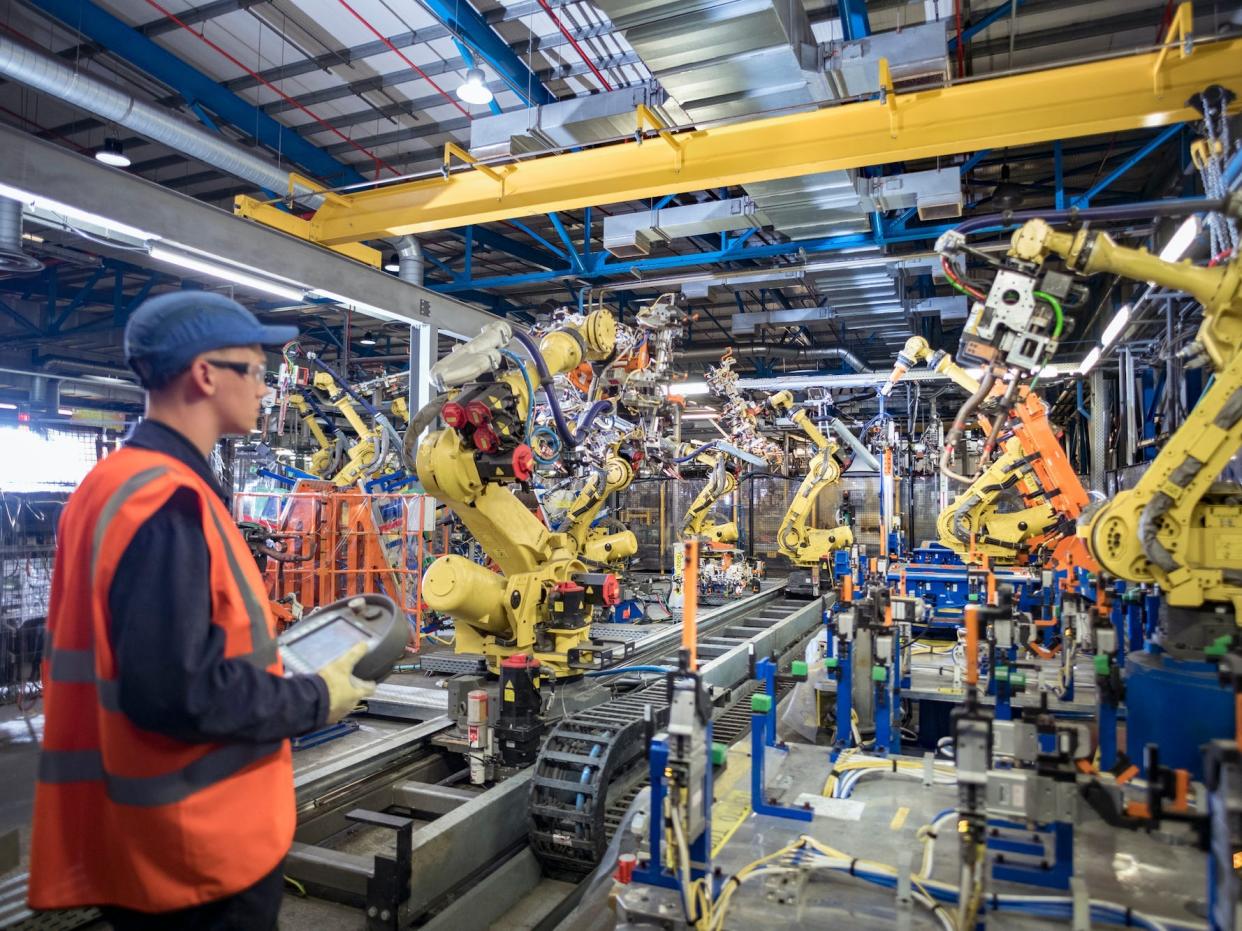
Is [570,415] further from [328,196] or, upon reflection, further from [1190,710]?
[1190,710]

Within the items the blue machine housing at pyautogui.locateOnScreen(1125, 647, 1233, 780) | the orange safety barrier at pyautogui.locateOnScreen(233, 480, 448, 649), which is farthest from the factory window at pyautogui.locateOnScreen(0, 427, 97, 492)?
the blue machine housing at pyautogui.locateOnScreen(1125, 647, 1233, 780)

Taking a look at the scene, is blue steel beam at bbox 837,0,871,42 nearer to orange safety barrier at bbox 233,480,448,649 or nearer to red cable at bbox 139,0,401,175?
red cable at bbox 139,0,401,175

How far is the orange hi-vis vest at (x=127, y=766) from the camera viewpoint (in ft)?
4.99

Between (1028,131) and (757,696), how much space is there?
442 cm

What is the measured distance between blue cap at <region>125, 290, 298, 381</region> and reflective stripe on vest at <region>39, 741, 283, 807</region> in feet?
2.71

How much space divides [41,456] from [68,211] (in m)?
9.70

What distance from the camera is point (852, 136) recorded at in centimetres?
573

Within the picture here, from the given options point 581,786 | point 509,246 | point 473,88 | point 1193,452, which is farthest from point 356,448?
point 1193,452

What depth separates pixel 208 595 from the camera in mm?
1551

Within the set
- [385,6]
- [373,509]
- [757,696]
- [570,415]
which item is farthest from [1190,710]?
[373,509]

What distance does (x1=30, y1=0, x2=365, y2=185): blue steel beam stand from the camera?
634cm

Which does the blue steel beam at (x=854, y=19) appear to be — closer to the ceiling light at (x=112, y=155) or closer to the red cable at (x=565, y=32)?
the red cable at (x=565, y=32)

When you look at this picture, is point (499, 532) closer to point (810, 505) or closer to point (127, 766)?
point (127, 766)

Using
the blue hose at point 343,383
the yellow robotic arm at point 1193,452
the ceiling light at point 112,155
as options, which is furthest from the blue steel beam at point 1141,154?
the blue hose at point 343,383
